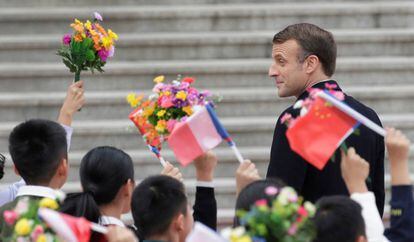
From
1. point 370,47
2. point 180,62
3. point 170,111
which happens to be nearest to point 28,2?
point 180,62

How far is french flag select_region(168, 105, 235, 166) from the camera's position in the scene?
389 cm

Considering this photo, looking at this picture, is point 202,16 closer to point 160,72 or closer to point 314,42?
point 160,72

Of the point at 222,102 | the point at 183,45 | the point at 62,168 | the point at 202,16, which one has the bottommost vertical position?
the point at 222,102

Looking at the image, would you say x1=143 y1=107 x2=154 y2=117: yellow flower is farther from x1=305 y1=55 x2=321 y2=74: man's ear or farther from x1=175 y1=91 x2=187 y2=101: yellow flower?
x1=305 y1=55 x2=321 y2=74: man's ear

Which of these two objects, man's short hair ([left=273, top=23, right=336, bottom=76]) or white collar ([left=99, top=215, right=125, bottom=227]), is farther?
man's short hair ([left=273, top=23, right=336, bottom=76])

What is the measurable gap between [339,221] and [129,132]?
16.4 ft

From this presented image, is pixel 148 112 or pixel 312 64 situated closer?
pixel 148 112

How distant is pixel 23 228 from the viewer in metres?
3.09

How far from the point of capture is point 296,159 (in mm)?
4336

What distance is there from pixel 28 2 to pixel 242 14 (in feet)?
6.66

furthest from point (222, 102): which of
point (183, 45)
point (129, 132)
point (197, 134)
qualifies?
point (197, 134)

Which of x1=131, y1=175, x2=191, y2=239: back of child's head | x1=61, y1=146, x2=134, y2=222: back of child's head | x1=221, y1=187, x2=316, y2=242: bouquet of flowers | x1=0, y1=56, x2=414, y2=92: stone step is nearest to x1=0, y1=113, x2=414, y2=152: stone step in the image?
x1=0, y1=56, x2=414, y2=92: stone step

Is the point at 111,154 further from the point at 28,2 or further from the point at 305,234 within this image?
the point at 28,2

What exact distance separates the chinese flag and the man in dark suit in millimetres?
754
